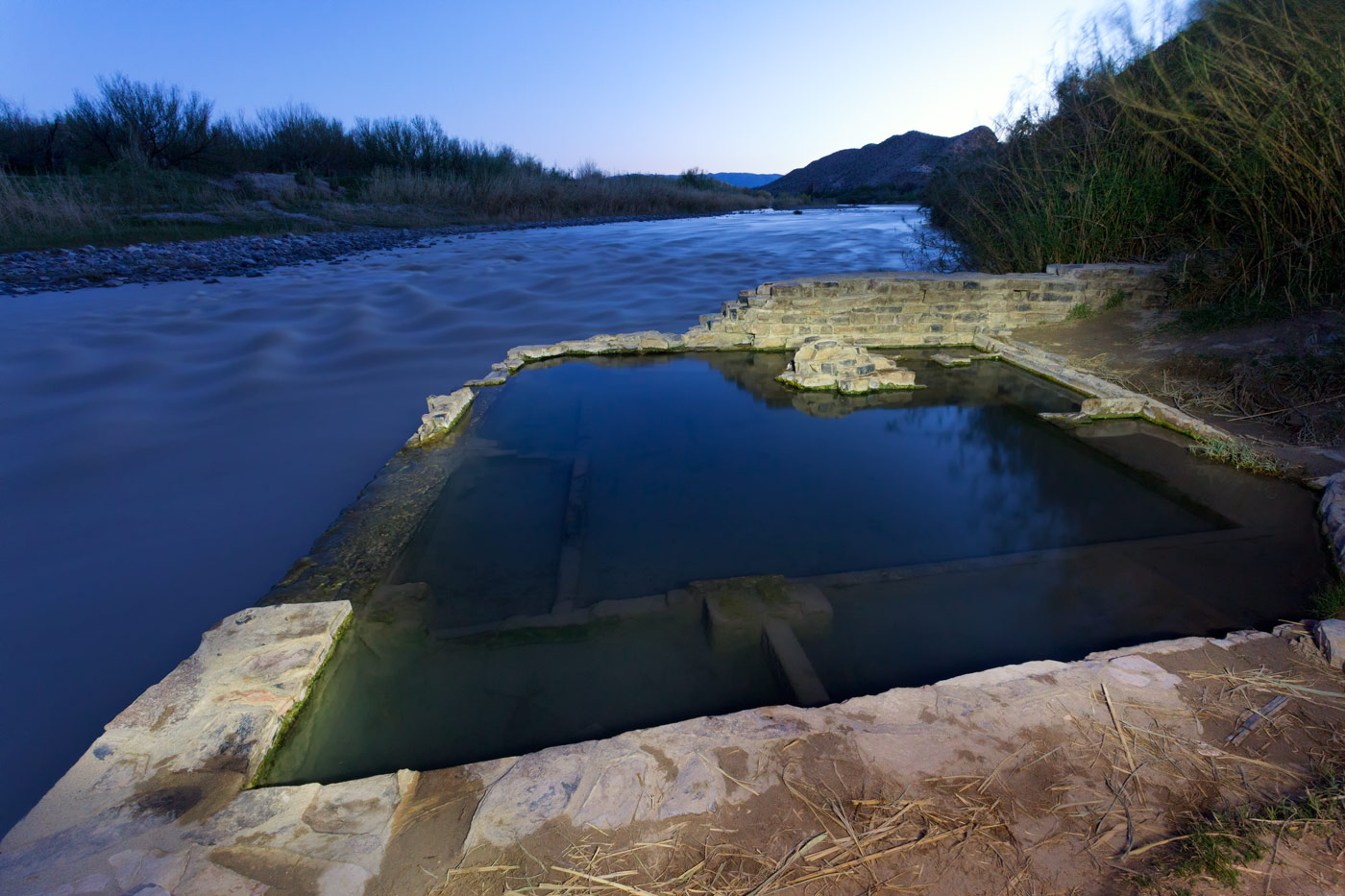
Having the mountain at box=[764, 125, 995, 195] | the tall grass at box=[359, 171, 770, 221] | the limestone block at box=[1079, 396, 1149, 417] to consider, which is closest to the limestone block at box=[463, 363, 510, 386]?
the limestone block at box=[1079, 396, 1149, 417]

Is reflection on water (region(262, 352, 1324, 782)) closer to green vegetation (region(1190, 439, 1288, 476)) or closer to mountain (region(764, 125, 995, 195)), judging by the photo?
green vegetation (region(1190, 439, 1288, 476))

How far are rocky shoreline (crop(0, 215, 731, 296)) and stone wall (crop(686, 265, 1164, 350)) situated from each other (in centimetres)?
1039

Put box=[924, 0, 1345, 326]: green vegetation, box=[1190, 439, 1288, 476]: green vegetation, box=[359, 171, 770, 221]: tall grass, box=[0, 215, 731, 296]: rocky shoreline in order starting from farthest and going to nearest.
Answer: box=[359, 171, 770, 221]: tall grass, box=[0, 215, 731, 296]: rocky shoreline, box=[924, 0, 1345, 326]: green vegetation, box=[1190, 439, 1288, 476]: green vegetation

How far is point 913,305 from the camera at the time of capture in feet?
22.0

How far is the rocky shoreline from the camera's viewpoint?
1050cm

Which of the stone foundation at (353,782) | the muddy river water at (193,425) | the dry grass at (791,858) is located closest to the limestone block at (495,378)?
the muddy river water at (193,425)

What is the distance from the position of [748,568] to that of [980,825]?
149 cm

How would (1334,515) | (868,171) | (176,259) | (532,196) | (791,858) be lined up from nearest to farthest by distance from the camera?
(791,858) → (1334,515) → (176,259) → (532,196) → (868,171)

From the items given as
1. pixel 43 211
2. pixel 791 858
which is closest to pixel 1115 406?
pixel 791 858

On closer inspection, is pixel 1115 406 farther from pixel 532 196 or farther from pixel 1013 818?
pixel 532 196

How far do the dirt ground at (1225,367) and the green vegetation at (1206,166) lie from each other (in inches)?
13.4

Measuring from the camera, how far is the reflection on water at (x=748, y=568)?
2236 millimetres

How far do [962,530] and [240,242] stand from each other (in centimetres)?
1692

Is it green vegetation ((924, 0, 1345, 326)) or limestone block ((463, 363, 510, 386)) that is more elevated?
green vegetation ((924, 0, 1345, 326))
